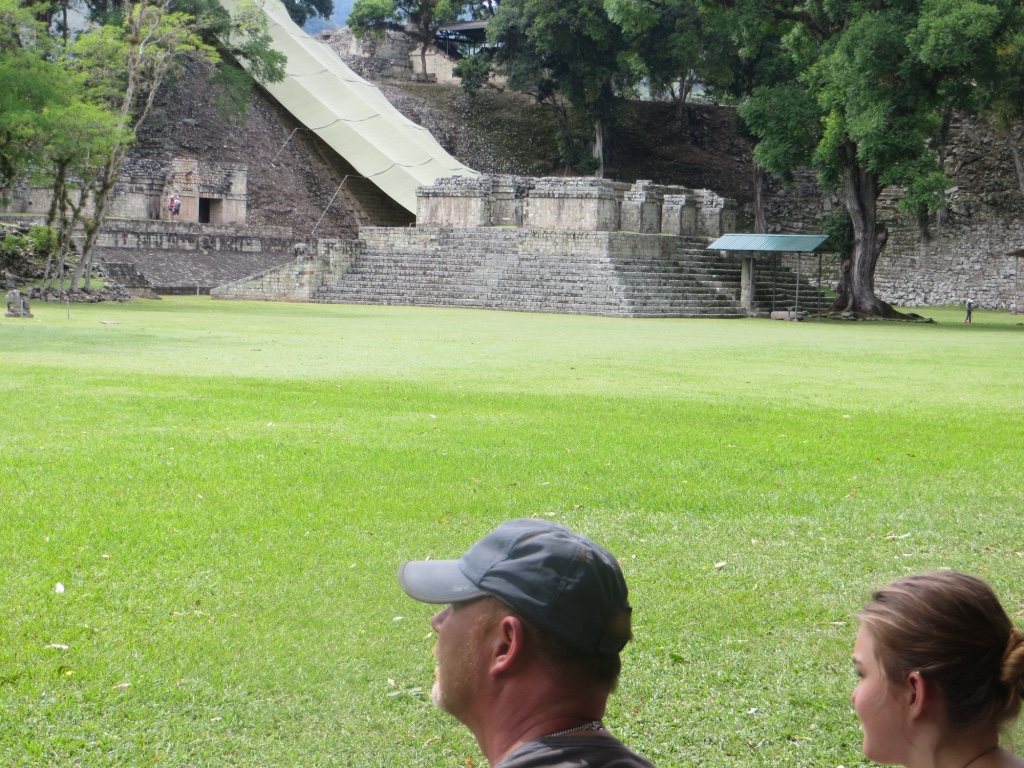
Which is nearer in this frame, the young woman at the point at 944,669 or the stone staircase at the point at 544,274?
the young woman at the point at 944,669

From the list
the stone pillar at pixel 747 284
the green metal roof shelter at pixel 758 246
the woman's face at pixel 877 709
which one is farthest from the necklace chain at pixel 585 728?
the stone pillar at pixel 747 284

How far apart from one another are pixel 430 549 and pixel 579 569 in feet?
11.7

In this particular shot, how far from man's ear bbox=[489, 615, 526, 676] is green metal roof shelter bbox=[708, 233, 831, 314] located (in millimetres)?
27061

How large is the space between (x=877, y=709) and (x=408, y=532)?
3.73 metres

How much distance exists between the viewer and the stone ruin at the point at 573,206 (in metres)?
34.1

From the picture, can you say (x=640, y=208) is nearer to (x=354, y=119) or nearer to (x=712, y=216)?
(x=712, y=216)

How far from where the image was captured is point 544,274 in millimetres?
32156

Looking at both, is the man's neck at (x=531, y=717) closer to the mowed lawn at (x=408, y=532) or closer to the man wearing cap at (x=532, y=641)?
the man wearing cap at (x=532, y=641)

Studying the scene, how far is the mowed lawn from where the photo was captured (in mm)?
3660

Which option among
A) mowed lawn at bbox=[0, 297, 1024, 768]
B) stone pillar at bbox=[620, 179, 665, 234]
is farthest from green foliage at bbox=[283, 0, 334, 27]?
mowed lawn at bbox=[0, 297, 1024, 768]

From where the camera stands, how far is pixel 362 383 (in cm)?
1157

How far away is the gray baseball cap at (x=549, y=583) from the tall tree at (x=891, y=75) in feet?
81.3

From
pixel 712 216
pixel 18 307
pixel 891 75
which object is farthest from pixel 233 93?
pixel 891 75

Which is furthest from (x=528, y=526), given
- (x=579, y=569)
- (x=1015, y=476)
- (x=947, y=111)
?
(x=947, y=111)
